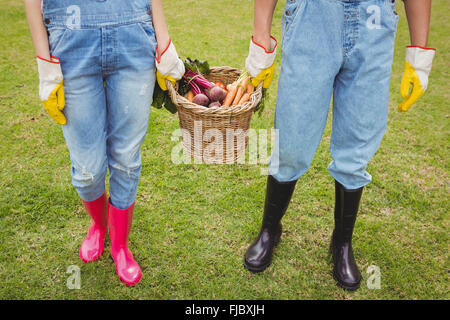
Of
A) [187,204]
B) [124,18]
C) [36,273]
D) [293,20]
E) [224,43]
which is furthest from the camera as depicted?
[224,43]

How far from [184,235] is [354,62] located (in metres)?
1.43

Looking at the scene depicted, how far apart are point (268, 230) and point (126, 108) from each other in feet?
3.50

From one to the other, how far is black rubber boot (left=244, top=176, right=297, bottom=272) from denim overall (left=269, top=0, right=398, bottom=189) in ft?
0.54

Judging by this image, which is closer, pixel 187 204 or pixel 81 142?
pixel 81 142

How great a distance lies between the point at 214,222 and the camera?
2.46m

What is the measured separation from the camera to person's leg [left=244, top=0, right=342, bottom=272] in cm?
152

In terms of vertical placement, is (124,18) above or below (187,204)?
above

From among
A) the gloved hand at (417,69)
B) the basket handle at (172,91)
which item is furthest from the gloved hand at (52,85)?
the gloved hand at (417,69)

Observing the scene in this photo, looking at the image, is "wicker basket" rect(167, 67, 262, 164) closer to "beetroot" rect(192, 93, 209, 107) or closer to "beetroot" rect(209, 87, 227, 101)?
"beetroot" rect(192, 93, 209, 107)
